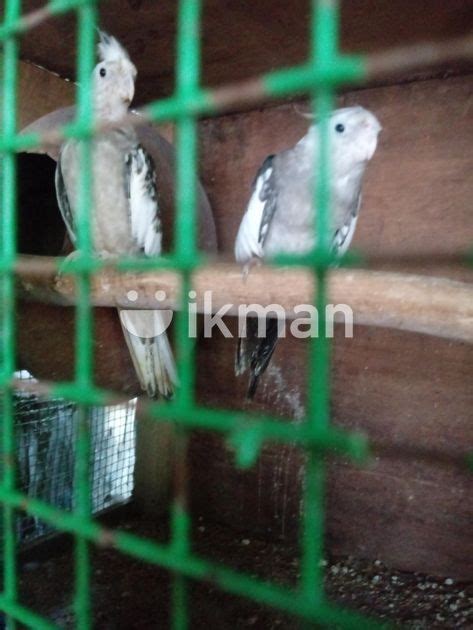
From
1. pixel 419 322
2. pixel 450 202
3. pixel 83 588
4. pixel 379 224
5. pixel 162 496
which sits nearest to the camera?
pixel 83 588

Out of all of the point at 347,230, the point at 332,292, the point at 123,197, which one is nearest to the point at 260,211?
the point at 347,230

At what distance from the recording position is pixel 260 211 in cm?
124

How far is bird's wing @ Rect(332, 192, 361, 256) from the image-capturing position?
4.03 ft

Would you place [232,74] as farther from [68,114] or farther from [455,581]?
[455,581]

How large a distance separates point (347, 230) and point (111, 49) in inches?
26.9

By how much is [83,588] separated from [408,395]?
0.89 metres

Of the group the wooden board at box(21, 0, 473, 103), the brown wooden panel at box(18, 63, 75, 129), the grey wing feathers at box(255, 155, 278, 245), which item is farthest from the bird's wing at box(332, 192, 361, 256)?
Result: the brown wooden panel at box(18, 63, 75, 129)

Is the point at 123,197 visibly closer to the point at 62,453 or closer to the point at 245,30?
the point at 245,30

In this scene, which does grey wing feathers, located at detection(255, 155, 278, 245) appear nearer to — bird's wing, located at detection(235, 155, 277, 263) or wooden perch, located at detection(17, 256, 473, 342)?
bird's wing, located at detection(235, 155, 277, 263)

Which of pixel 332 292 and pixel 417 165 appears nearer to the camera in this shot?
pixel 332 292

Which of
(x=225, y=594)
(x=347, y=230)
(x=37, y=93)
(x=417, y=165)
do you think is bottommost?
(x=225, y=594)

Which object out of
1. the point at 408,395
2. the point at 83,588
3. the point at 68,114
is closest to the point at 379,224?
the point at 408,395

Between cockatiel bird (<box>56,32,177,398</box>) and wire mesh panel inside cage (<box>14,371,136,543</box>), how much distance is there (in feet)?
0.60

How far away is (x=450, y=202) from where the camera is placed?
112 cm
